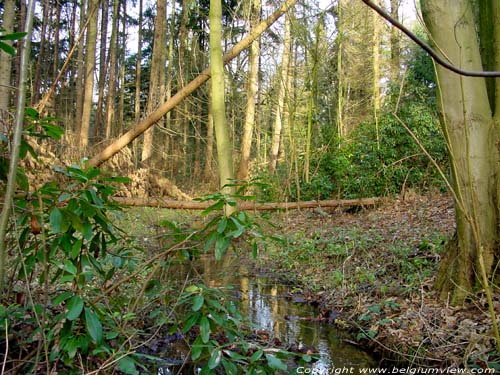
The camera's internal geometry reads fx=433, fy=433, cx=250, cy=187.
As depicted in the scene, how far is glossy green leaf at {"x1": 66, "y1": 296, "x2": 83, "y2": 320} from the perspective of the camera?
6.71 ft

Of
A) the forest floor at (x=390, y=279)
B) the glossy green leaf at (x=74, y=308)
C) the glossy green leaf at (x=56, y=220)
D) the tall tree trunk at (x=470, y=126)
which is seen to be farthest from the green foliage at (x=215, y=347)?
the tall tree trunk at (x=470, y=126)

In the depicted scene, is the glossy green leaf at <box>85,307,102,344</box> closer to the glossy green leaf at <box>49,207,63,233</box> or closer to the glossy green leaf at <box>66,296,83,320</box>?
the glossy green leaf at <box>66,296,83,320</box>

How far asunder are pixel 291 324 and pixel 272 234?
2122mm

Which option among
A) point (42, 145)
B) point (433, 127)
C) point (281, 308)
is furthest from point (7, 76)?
point (433, 127)

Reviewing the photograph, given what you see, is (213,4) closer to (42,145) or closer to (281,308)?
(42,145)

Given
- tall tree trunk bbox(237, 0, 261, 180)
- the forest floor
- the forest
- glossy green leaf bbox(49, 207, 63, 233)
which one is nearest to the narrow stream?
the forest

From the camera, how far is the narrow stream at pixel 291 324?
404 centimetres

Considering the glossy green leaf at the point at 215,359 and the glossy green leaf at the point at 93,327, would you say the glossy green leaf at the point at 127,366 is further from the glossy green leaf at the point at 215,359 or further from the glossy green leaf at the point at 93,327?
the glossy green leaf at the point at 215,359

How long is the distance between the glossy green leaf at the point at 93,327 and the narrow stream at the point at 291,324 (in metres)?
1.17

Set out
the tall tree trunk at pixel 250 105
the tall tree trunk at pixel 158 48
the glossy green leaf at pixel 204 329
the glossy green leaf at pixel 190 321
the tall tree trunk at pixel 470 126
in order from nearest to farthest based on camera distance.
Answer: the glossy green leaf at pixel 204 329, the glossy green leaf at pixel 190 321, the tall tree trunk at pixel 470 126, the tall tree trunk at pixel 158 48, the tall tree trunk at pixel 250 105

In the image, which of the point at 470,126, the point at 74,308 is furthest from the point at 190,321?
the point at 470,126

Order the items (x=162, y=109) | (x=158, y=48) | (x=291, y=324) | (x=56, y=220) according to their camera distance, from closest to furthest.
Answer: (x=56, y=220) → (x=291, y=324) → (x=162, y=109) → (x=158, y=48)

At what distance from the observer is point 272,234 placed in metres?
7.11

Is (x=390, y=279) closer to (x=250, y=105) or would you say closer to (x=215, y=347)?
(x=215, y=347)
